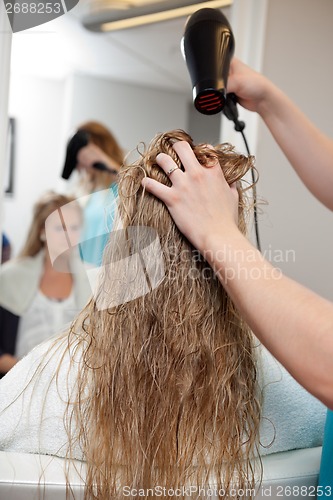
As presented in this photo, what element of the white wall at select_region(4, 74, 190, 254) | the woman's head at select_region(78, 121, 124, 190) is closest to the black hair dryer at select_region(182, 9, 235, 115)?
the woman's head at select_region(78, 121, 124, 190)

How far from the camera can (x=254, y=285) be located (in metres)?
0.60

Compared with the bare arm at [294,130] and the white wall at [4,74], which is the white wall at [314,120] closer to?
the bare arm at [294,130]

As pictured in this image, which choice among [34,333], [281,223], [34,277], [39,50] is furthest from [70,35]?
[281,223]

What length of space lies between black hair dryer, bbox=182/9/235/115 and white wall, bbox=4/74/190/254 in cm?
224

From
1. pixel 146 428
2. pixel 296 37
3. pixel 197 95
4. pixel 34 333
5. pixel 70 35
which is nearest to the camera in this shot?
pixel 146 428

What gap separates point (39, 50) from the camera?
3.15 m

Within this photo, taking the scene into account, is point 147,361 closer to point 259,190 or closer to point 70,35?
point 259,190

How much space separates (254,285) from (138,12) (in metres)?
1.86

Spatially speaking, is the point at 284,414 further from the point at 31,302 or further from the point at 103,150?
the point at 103,150

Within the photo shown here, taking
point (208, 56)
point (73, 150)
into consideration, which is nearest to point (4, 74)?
point (208, 56)

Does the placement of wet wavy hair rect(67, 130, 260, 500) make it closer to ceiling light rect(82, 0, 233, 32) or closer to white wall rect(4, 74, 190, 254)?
ceiling light rect(82, 0, 233, 32)

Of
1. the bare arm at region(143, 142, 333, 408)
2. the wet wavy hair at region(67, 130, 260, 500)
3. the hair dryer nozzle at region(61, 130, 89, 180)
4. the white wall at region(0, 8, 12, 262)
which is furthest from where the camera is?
the hair dryer nozzle at region(61, 130, 89, 180)

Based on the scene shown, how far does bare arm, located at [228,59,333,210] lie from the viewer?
102 centimetres

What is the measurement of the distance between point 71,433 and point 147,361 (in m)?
0.14
